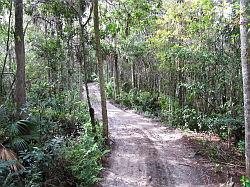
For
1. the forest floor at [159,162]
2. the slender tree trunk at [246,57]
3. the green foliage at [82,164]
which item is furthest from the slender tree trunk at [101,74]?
the slender tree trunk at [246,57]

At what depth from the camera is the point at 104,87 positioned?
494 inches

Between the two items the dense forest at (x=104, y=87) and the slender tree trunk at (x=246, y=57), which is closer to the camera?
the slender tree trunk at (x=246, y=57)

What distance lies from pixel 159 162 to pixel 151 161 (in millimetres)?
289

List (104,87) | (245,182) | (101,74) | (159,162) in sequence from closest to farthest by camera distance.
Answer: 1. (245,182)
2. (159,162)
3. (101,74)
4. (104,87)

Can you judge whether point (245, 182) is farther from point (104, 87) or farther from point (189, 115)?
point (189, 115)

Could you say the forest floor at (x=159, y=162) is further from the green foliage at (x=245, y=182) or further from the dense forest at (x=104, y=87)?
the green foliage at (x=245, y=182)

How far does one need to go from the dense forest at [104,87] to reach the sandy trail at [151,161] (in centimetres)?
62

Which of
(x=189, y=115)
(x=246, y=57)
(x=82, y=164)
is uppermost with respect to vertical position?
(x=246, y=57)

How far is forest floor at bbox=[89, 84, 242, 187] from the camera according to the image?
9352mm

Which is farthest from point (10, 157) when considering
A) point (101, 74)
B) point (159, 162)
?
point (101, 74)

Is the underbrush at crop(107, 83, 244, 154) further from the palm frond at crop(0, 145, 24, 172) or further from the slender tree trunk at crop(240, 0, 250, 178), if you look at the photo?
the palm frond at crop(0, 145, 24, 172)

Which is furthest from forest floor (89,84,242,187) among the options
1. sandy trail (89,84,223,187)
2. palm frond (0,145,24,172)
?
palm frond (0,145,24,172)

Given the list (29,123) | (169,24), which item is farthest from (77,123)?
(169,24)

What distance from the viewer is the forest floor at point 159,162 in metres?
9.35
